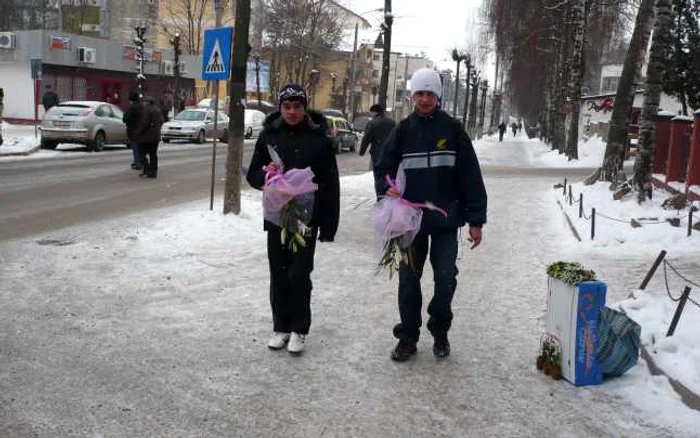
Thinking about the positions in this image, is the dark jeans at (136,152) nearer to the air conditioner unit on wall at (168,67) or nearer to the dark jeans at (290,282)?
the dark jeans at (290,282)

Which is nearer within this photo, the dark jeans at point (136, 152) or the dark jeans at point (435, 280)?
the dark jeans at point (435, 280)

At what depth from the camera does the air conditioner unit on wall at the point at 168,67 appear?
45.5 metres

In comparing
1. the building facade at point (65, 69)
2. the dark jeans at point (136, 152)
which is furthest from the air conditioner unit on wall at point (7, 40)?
the dark jeans at point (136, 152)

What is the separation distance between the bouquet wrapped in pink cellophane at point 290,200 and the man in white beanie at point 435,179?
51 cm

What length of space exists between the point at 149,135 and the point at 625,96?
10.5 m

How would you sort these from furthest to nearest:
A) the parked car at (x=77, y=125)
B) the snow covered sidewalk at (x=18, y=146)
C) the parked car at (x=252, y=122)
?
the parked car at (x=252, y=122) < the parked car at (x=77, y=125) < the snow covered sidewalk at (x=18, y=146)

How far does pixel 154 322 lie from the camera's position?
558 cm

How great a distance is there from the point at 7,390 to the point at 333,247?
5240mm

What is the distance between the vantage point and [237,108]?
32.8ft

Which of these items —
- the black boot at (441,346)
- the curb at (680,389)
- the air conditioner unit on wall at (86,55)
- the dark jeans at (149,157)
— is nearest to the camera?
the curb at (680,389)

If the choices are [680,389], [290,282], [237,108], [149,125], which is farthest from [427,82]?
[149,125]

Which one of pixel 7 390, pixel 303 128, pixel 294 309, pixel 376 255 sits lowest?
pixel 7 390

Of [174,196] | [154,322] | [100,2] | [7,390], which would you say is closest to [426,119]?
[154,322]

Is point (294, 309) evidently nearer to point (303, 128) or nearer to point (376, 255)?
point (376, 255)
